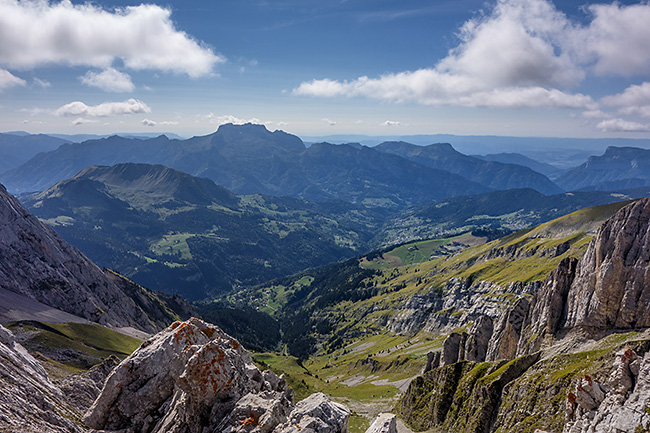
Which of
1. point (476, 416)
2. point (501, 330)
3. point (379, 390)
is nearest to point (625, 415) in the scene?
point (476, 416)

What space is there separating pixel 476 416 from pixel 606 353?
2564 cm

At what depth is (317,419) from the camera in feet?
80.4

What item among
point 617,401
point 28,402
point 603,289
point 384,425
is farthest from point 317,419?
point 603,289

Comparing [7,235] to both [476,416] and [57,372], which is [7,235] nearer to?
[57,372]

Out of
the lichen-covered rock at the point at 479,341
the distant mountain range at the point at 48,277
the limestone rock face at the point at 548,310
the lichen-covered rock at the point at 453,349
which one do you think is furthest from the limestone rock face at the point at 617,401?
the distant mountain range at the point at 48,277

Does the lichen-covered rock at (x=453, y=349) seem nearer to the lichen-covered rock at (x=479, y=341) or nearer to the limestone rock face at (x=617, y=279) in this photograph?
the lichen-covered rock at (x=479, y=341)

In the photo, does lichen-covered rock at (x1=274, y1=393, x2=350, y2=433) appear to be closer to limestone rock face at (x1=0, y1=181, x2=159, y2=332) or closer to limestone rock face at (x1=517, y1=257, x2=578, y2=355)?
limestone rock face at (x1=517, y1=257, x2=578, y2=355)

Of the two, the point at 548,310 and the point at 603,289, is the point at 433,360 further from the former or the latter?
the point at 603,289

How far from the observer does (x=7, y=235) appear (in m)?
144

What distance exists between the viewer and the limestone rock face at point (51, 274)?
13775 cm

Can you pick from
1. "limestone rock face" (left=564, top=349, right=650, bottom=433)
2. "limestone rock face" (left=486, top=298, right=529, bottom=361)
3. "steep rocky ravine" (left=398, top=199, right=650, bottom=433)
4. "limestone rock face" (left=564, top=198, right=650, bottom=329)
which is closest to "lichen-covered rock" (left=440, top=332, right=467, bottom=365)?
"steep rocky ravine" (left=398, top=199, right=650, bottom=433)

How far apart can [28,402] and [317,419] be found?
2825 centimetres

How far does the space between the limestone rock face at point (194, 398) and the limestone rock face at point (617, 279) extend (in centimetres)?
6590

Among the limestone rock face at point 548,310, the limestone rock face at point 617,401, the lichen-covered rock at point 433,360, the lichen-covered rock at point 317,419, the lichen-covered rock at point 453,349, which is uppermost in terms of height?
the lichen-covered rock at point 317,419
